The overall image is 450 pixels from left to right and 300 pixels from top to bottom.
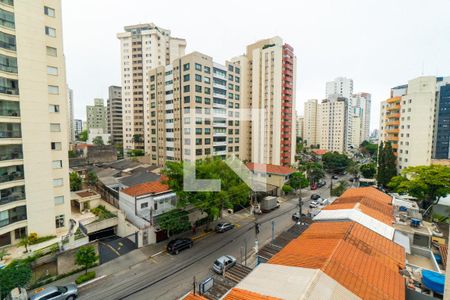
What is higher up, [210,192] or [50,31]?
[50,31]

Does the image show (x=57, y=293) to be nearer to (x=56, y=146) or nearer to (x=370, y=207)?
(x=56, y=146)

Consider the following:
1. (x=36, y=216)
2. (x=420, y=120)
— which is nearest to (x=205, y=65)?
(x=36, y=216)

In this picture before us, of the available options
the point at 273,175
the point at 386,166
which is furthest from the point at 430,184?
the point at 273,175

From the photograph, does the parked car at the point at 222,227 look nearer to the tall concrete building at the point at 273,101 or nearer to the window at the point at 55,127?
the window at the point at 55,127

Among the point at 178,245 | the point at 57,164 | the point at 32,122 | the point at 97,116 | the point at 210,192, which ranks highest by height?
the point at 97,116

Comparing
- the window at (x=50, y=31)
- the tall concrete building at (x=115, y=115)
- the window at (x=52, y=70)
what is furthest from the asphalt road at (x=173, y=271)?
the tall concrete building at (x=115, y=115)

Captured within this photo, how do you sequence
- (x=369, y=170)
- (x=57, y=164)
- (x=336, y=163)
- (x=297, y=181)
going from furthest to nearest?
(x=336, y=163) → (x=369, y=170) → (x=297, y=181) → (x=57, y=164)

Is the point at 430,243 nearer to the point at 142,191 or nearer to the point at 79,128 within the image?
the point at 142,191
